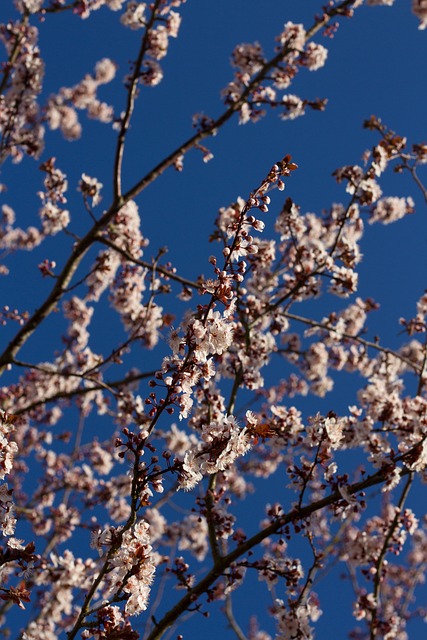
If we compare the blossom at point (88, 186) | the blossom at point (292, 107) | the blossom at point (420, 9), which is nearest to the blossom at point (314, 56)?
the blossom at point (292, 107)

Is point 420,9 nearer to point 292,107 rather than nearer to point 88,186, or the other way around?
point 292,107

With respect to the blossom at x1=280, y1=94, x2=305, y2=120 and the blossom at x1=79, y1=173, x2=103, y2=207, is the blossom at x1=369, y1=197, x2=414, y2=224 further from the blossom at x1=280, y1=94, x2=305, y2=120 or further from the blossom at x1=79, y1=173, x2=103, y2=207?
the blossom at x1=79, y1=173, x2=103, y2=207

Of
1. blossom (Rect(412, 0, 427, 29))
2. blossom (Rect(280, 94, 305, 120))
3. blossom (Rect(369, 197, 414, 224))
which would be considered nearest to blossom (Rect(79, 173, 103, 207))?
blossom (Rect(280, 94, 305, 120))

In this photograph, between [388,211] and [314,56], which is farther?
[388,211]

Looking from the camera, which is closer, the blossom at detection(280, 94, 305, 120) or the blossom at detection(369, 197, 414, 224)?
the blossom at detection(280, 94, 305, 120)

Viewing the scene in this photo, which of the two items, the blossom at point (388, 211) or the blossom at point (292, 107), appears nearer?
the blossom at point (292, 107)

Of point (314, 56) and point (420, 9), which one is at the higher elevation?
point (420, 9)

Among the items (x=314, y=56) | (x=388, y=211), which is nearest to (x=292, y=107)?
(x=314, y=56)

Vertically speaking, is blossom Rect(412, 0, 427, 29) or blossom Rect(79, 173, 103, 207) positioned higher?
blossom Rect(412, 0, 427, 29)

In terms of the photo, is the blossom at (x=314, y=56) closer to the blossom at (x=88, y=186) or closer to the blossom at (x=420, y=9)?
the blossom at (x=420, y=9)

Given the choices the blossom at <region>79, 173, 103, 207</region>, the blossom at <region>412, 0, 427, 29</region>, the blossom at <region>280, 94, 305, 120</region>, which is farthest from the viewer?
the blossom at <region>412, 0, 427, 29</region>

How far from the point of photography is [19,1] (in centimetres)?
827

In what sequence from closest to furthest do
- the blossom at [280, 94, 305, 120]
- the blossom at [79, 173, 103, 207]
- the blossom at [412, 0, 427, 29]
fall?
1. the blossom at [79, 173, 103, 207]
2. the blossom at [280, 94, 305, 120]
3. the blossom at [412, 0, 427, 29]

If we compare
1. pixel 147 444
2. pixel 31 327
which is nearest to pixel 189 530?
pixel 31 327
